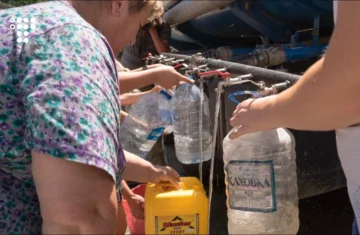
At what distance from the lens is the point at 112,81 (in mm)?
1118

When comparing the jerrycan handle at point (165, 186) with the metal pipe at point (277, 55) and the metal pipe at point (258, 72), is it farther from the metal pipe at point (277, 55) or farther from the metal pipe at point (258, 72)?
the metal pipe at point (277, 55)

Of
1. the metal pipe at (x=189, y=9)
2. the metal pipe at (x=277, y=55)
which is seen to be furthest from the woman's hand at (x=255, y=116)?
the metal pipe at (x=189, y=9)

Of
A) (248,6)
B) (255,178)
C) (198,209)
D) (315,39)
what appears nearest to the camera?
(255,178)

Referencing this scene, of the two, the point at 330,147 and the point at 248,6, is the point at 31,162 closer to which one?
the point at 330,147

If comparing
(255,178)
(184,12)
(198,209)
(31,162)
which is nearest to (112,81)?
(31,162)

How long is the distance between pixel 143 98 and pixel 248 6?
4.98ft

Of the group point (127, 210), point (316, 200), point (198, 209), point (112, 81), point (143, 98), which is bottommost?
point (316, 200)

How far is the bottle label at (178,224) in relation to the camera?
2016 millimetres

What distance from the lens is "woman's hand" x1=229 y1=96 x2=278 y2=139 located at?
4.38ft

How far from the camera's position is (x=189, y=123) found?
2.74 m

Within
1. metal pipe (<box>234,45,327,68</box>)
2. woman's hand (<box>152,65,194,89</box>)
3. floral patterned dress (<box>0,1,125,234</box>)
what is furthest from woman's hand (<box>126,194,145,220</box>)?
floral patterned dress (<box>0,1,125,234</box>)

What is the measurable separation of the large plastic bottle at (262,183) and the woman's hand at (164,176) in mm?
256

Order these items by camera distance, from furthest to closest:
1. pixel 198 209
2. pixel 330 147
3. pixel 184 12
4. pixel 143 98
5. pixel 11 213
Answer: pixel 184 12 < pixel 143 98 < pixel 330 147 < pixel 198 209 < pixel 11 213

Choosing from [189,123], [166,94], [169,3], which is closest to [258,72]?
[166,94]
